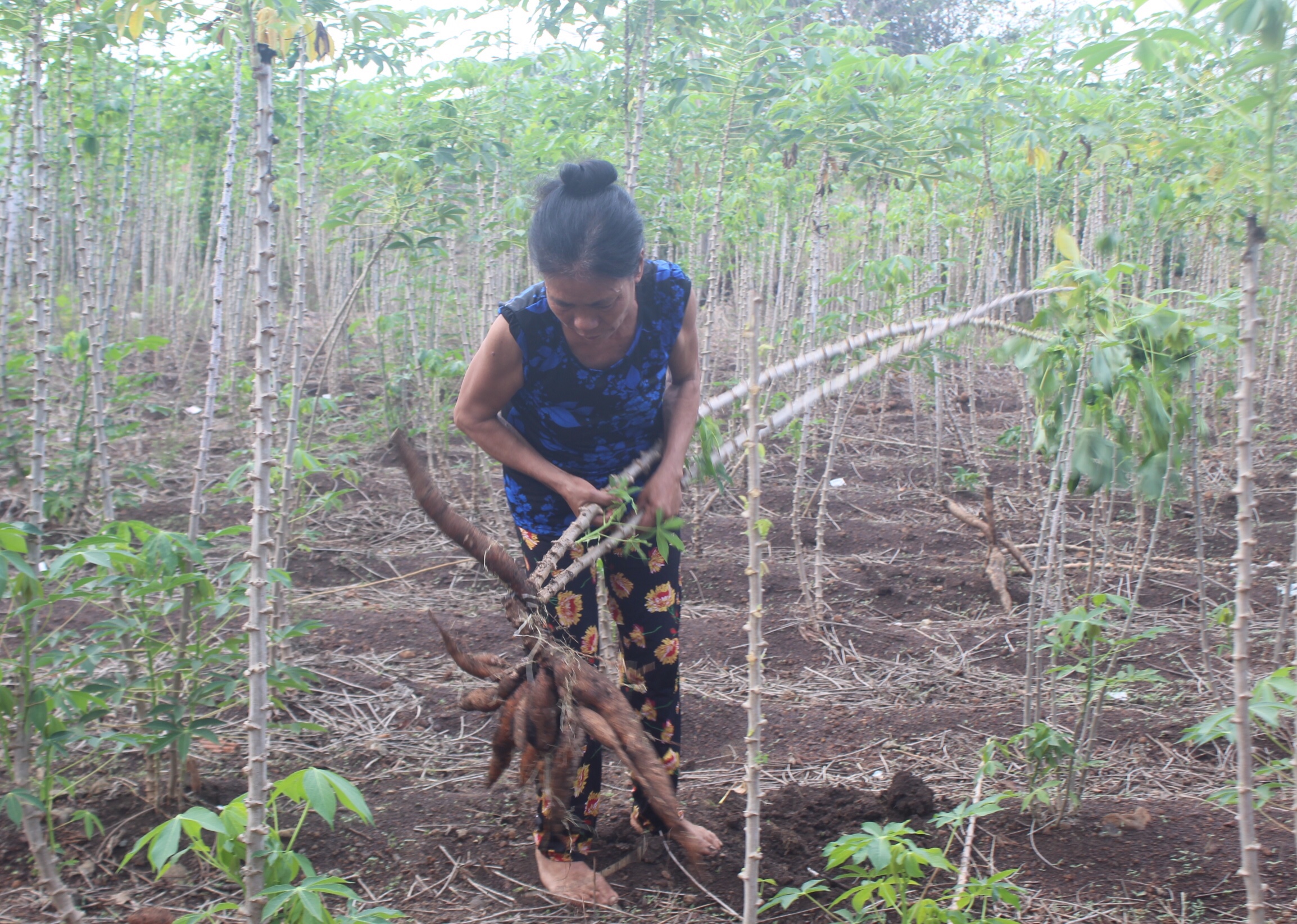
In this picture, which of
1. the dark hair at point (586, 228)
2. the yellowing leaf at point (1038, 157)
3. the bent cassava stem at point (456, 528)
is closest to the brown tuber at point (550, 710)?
the bent cassava stem at point (456, 528)

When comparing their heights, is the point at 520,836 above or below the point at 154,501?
below

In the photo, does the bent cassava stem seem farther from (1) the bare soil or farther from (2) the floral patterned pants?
(1) the bare soil

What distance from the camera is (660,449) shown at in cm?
185

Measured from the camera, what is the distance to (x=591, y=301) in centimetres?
160

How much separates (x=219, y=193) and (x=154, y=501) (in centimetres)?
330

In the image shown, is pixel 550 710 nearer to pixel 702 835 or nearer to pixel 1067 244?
pixel 702 835

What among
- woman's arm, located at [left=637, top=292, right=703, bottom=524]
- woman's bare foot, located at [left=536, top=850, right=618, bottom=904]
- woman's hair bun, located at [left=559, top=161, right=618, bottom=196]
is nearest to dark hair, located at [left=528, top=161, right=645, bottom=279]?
woman's hair bun, located at [left=559, top=161, right=618, bottom=196]

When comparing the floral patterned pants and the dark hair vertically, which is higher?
the dark hair

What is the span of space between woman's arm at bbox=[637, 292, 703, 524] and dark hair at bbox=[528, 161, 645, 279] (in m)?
0.29

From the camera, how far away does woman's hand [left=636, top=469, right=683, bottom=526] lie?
1.68m

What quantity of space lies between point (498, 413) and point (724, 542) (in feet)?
9.18

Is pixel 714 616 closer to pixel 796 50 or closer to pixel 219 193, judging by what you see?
pixel 796 50

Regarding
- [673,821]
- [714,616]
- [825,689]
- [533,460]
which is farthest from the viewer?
[714,616]

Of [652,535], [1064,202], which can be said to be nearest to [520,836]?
[652,535]
